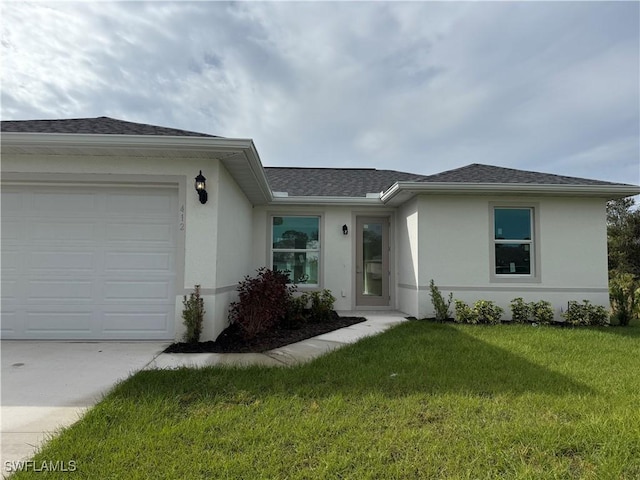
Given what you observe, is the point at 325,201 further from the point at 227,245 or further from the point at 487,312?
the point at 487,312

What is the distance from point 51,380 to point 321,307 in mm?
4910

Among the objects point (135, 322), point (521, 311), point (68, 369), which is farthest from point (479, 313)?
point (68, 369)

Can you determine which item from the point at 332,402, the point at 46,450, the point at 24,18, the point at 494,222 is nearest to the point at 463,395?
the point at 332,402

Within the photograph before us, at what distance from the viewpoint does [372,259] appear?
29.8ft

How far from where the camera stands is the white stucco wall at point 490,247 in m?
7.47

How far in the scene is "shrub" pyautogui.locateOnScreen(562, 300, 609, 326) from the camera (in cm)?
715

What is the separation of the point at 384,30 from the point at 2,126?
7.37 m

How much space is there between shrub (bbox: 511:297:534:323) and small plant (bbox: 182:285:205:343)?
20.9 feet

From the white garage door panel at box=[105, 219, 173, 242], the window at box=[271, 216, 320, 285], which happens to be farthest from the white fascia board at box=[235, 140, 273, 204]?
the white garage door panel at box=[105, 219, 173, 242]

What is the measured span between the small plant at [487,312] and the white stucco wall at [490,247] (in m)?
0.31

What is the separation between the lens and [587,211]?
7.54m

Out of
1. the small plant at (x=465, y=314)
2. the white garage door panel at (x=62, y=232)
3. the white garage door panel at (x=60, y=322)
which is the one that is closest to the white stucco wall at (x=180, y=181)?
the white garage door panel at (x=62, y=232)

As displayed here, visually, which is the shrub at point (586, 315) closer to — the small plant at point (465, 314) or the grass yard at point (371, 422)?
the small plant at point (465, 314)

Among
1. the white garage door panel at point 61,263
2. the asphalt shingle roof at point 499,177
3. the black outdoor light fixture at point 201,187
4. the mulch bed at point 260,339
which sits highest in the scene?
the asphalt shingle roof at point 499,177
